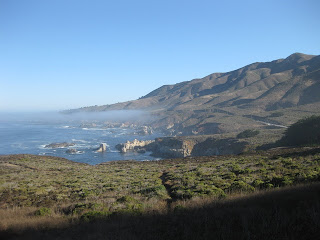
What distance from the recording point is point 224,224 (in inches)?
238

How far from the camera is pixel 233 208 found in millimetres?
7324

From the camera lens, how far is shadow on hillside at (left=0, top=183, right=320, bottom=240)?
536 cm

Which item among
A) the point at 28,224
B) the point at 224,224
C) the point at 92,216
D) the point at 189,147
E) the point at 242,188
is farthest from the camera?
the point at 189,147

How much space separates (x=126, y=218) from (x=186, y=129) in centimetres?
14171

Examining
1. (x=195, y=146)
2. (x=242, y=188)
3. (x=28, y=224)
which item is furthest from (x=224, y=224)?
(x=195, y=146)

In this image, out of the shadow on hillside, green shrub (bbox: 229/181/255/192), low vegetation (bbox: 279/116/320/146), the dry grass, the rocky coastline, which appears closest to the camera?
the shadow on hillside

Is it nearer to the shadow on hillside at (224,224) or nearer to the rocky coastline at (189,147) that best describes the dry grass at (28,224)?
the shadow on hillside at (224,224)

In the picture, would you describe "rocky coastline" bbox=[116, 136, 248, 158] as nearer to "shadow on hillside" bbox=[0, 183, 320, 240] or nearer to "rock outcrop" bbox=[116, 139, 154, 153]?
"rock outcrop" bbox=[116, 139, 154, 153]

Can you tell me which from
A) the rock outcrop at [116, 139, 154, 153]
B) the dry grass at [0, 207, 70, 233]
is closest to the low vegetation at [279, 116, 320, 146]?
the dry grass at [0, 207, 70, 233]

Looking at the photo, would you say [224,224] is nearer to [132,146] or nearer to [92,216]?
[92,216]

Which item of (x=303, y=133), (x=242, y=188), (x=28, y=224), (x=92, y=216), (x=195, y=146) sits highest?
(x=28, y=224)

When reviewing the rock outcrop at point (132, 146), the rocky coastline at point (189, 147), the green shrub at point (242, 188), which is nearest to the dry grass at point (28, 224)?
the green shrub at point (242, 188)

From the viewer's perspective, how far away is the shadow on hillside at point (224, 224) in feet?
17.6

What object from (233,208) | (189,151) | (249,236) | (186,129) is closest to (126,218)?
(233,208)
